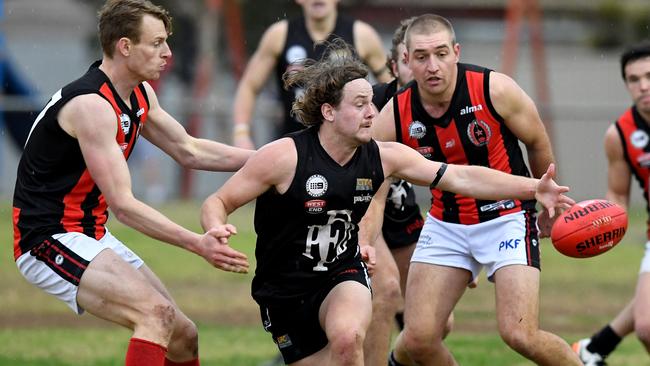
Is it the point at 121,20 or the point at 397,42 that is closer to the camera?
the point at 121,20

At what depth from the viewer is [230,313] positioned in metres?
11.4

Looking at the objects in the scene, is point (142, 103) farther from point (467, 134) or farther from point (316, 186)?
point (467, 134)

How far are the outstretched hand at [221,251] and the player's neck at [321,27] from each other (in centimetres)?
377

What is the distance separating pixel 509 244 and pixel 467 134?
2.14 feet

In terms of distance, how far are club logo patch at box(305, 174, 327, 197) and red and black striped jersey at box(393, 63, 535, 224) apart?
919mm

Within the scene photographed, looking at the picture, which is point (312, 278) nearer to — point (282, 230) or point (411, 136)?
point (282, 230)

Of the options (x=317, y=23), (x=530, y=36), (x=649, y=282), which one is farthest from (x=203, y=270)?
(x=530, y=36)

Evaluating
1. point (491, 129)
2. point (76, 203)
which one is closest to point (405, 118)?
point (491, 129)

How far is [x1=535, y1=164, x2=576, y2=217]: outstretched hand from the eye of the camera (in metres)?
5.84

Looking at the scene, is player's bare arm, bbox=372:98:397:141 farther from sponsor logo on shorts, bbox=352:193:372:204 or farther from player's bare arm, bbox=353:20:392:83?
player's bare arm, bbox=353:20:392:83

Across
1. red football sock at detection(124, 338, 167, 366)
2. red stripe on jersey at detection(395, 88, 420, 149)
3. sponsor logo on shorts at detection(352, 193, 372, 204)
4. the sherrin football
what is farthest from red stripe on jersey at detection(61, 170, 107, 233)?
the sherrin football

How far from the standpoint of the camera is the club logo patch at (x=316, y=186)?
5715mm

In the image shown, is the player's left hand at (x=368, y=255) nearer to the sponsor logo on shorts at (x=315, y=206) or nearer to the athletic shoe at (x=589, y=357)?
the sponsor logo on shorts at (x=315, y=206)

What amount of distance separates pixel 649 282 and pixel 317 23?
10.8 feet
